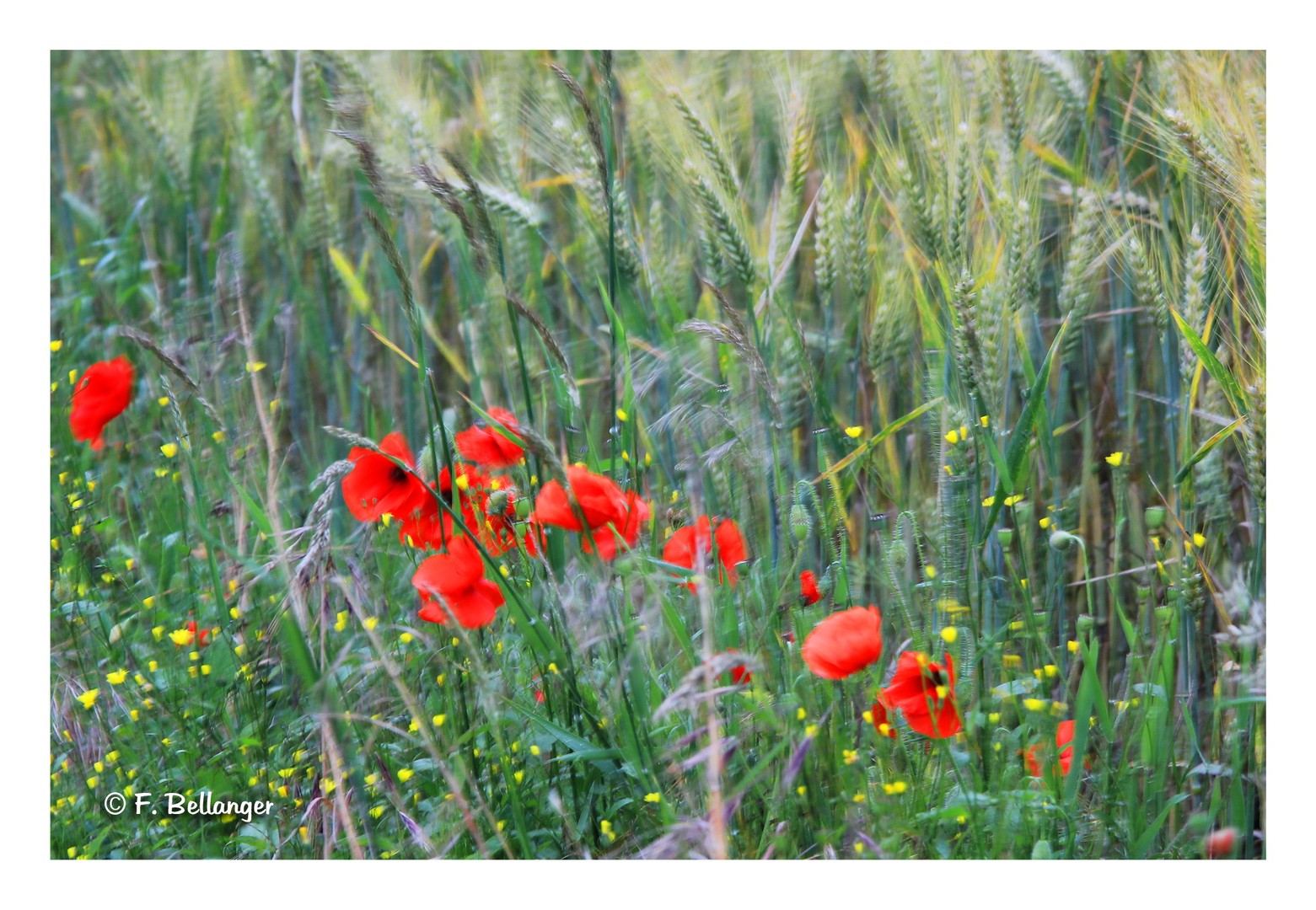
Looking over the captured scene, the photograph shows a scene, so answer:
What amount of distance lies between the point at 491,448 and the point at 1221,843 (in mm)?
954

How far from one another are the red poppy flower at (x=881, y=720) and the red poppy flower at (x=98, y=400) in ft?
3.28

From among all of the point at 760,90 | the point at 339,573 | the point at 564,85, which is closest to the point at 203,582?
the point at 339,573

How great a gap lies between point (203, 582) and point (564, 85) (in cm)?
75

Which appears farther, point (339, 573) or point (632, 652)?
point (339, 573)

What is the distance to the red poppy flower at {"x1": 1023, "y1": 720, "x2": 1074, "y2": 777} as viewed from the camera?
114cm

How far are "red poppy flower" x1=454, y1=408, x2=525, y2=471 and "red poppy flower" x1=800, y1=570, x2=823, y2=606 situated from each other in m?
0.36

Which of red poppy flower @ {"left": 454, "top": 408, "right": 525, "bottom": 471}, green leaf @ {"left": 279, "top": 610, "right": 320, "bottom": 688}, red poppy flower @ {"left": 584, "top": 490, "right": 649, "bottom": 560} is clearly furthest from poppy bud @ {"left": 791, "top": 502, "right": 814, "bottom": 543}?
green leaf @ {"left": 279, "top": 610, "right": 320, "bottom": 688}

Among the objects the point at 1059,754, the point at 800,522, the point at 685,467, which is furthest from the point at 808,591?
the point at 1059,754

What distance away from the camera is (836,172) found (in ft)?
4.20

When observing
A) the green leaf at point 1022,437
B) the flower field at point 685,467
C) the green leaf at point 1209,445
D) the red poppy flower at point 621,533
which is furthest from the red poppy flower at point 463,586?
the green leaf at point 1209,445

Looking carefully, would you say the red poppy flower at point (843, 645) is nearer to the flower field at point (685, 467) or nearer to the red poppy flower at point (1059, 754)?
the flower field at point (685, 467)

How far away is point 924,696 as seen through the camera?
1.11 metres

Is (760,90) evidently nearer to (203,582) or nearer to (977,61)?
(977,61)

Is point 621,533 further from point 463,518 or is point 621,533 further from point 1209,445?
point 1209,445
